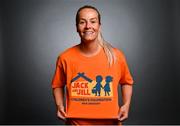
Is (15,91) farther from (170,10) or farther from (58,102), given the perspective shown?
(58,102)

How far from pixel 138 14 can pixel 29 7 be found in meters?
0.87

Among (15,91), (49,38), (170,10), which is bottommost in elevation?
(15,91)

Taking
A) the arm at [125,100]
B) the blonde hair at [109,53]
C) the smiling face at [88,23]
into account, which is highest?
the smiling face at [88,23]

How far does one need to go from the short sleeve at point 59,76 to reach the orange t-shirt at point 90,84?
0.01m

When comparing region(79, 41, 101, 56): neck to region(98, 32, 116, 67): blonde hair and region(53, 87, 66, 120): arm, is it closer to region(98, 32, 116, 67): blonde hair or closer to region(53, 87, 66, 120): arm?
region(98, 32, 116, 67): blonde hair

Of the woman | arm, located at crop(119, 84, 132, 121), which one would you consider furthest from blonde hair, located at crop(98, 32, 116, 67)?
arm, located at crop(119, 84, 132, 121)

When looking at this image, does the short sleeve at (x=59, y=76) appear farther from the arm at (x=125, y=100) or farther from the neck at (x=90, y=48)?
the arm at (x=125, y=100)

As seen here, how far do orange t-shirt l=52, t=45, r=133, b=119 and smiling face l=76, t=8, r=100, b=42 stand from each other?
67 mm

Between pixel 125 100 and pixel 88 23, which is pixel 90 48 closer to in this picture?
pixel 88 23

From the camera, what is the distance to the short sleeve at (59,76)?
130 centimetres

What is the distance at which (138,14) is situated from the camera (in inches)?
118

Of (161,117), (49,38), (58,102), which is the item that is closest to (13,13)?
(49,38)

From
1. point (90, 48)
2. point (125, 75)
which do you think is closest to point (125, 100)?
point (125, 75)

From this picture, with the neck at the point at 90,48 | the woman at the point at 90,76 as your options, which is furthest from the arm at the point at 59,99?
the neck at the point at 90,48
